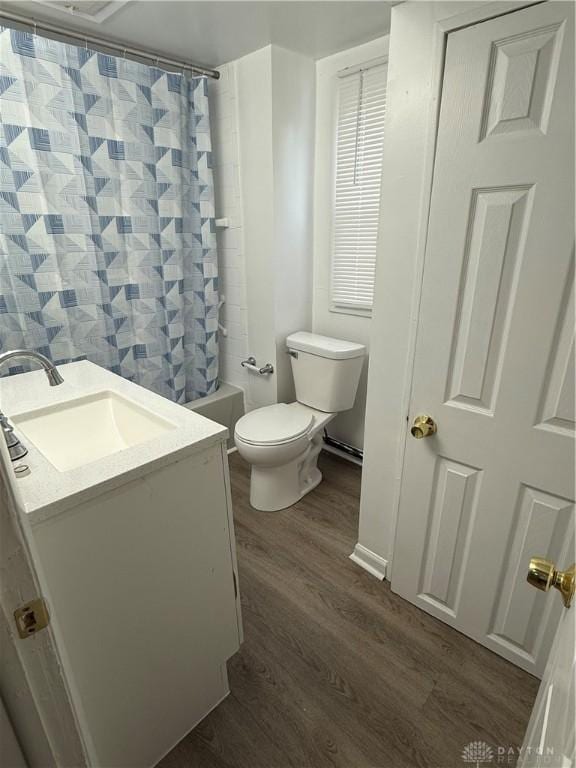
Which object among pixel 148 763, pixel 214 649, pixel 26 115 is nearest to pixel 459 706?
pixel 214 649

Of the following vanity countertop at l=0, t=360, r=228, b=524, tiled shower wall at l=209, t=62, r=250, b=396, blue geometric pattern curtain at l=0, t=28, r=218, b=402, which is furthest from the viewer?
tiled shower wall at l=209, t=62, r=250, b=396

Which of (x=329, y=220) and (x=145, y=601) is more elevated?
(x=329, y=220)

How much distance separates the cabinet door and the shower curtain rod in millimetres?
1889

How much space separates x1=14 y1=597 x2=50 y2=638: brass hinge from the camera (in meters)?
0.52

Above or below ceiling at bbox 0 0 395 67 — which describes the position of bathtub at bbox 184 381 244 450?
below

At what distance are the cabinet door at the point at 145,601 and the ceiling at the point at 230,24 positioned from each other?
1.72m

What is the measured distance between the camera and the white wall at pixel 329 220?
2.01m

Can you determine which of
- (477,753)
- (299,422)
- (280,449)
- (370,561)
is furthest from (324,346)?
(477,753)

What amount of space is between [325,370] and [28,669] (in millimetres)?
1781

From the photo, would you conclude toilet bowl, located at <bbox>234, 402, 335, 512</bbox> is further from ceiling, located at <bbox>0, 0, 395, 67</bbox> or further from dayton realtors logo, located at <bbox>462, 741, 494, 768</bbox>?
ceiling, located at <bbox>0, 0, 395, 67</bbox>

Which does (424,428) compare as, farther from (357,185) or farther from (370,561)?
(357,185)

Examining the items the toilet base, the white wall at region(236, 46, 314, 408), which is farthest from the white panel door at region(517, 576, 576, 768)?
the white wall at region(236, 46, 314, 408)

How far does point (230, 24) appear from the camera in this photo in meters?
1.72

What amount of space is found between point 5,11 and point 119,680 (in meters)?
2.32
